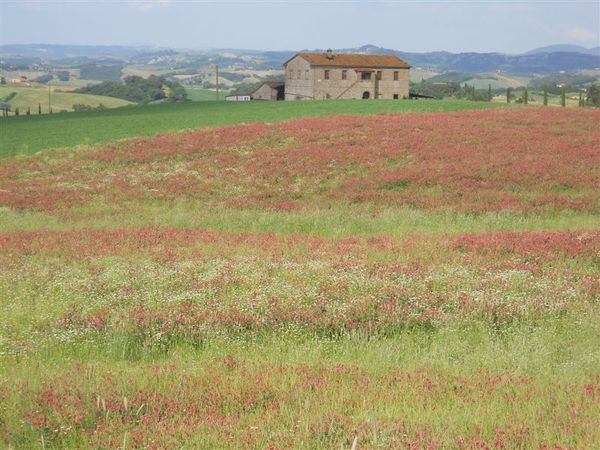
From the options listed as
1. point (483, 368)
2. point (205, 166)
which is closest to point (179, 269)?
point (483, 368)

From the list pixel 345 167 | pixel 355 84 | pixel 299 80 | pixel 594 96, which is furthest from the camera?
pixel 299 80

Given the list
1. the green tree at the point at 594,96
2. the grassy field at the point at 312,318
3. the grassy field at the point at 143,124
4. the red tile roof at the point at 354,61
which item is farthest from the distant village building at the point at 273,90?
the grassy field at the point at 312,318

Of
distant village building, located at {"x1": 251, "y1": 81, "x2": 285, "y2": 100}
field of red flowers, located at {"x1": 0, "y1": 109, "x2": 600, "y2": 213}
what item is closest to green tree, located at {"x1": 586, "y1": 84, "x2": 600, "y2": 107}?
distant village building, located at {"x1": 251, "y1": 81, "x2": 285, "y2": 100}

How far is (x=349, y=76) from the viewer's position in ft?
393

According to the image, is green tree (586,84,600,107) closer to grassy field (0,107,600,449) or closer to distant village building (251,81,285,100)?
distant village building (251,81,285,100)

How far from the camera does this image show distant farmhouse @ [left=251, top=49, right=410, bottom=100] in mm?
119000

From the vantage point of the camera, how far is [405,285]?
12812 mm

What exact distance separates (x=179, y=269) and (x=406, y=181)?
1724 cm

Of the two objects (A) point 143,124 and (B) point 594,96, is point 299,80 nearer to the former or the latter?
(B) point 594,96

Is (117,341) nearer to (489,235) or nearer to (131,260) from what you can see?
(131,260)

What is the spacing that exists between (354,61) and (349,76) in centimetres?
330

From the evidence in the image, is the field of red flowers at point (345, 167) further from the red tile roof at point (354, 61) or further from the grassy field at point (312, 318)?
the red tile roof at point (354, 61)

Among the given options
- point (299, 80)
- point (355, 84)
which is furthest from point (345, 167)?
point (299, 80)

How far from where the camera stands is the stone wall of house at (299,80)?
120375 mm
